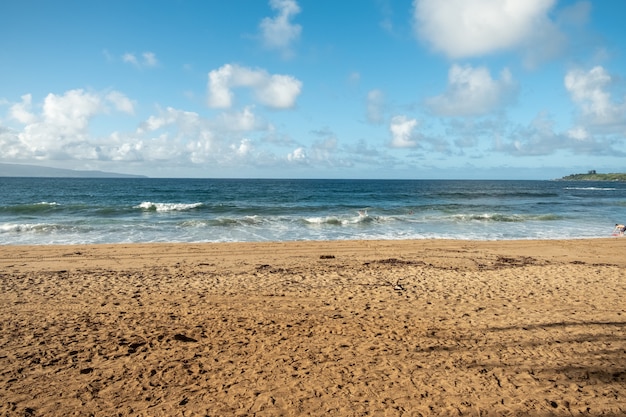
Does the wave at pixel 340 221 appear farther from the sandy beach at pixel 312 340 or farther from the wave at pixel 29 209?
the wave at pixel 29 209

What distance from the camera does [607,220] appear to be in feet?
90.5

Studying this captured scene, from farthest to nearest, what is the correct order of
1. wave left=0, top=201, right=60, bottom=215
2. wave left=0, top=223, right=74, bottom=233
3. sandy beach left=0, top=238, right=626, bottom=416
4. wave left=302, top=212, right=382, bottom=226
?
1. wave left=0, top=201, right=60, bottom=215
2. wave left=302, top=212, right=382, bottom=226
3. wave left=0, top=223, right=74, bottom=233
4. sandy beach left=0, top=238, right=626, bottom=416

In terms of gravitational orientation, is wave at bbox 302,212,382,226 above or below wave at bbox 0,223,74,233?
above

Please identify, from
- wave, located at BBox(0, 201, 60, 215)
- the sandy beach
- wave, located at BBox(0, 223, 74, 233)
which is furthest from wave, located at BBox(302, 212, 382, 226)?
wave, located at BBox(0, 201, 60, 215)

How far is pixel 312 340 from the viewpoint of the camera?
6.49 m

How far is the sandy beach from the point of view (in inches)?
190

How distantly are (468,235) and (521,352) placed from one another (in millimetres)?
15183

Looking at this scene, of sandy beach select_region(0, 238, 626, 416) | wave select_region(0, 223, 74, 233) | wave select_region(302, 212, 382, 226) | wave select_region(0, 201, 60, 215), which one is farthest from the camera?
wave select_region(0, 201, 60, 215)

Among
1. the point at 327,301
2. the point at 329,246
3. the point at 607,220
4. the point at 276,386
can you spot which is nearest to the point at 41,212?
the point at 329,246

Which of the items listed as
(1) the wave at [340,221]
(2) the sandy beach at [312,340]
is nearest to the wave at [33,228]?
(2) the sandy beach at [312,340]

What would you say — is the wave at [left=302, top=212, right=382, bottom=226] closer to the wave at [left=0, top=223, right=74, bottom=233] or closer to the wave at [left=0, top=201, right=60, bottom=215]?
the wave at [left=0, top=223, right=74, bottom=233]

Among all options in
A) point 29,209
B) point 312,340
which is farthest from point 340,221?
point 29,209

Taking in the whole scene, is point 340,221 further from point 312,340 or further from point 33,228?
point 312,340

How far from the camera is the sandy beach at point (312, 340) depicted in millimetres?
4816
